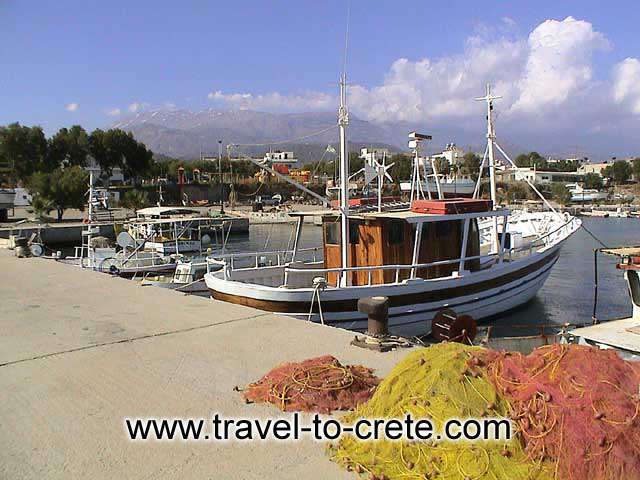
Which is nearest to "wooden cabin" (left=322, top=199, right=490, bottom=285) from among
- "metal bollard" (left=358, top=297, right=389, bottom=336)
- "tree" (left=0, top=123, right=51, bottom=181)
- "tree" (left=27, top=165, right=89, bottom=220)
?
"metal bollard" (left=358, top=297, right=389, bottom=336)

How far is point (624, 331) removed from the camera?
942cm

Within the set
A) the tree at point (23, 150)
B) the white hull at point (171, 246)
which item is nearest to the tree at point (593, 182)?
the tree at point (23, 150)

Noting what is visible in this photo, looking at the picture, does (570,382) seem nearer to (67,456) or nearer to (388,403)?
(388,403)

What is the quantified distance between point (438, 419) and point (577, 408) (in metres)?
0.87

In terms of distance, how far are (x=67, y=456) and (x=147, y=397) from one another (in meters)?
1.14

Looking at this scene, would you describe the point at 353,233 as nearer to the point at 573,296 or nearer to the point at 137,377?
the point at 137,377

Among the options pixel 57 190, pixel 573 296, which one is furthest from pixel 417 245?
pixel 57 190

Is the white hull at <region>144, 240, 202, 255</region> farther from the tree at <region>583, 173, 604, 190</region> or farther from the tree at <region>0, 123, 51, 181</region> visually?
the tree at <region>583, 173, 604, 190</region>

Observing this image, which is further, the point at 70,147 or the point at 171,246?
the point at 70,147

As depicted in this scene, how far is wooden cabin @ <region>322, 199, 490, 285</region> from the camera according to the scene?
13.2 meters

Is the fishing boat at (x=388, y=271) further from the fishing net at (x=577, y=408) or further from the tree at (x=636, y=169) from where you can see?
the tree at (x=636, y=169)

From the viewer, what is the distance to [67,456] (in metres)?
4.10

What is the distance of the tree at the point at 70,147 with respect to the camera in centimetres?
7350

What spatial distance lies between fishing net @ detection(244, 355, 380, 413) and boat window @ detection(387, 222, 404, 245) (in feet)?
26.1
